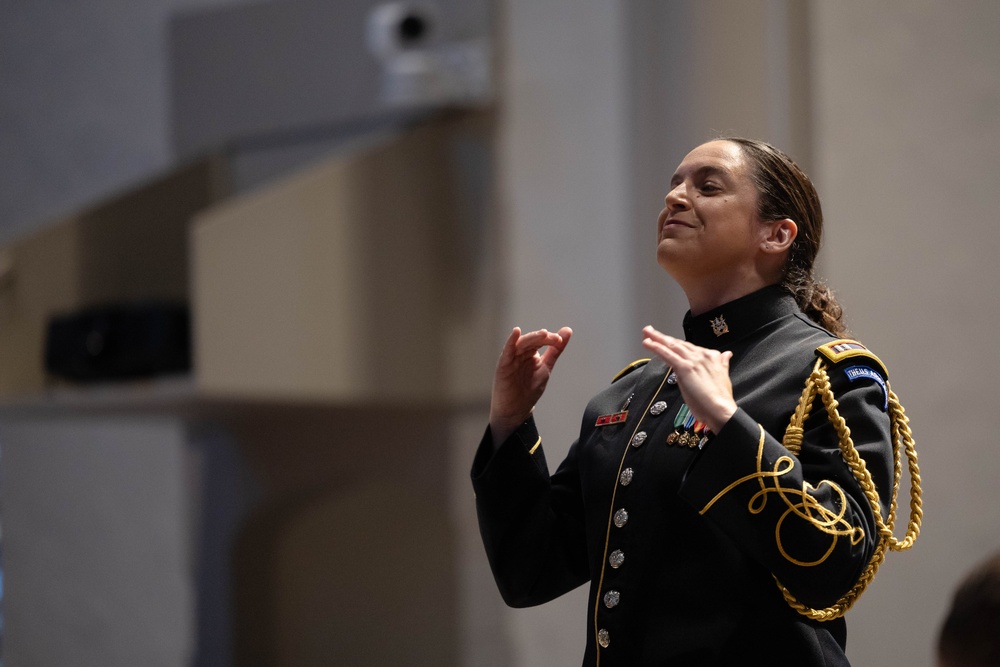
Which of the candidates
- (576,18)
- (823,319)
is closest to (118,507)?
(576,18)

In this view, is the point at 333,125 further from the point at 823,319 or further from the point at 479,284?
the point at 823,319

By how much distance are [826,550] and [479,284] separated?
126 inches

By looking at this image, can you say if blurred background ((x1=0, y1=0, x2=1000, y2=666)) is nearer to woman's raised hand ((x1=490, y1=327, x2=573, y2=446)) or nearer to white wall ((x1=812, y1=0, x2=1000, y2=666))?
white wall ((x1=812, y1=0, x2=1000, y2=666))

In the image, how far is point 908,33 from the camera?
3.14 m

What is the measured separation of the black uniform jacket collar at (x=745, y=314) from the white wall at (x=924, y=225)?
1931 mm

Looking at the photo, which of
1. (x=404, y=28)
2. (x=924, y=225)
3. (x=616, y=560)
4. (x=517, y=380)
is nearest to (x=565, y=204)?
(x=404, y=28)

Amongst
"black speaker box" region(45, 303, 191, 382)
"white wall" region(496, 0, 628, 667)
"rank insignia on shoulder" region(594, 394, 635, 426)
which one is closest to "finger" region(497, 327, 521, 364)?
"rank insignia on shoulder" region(594, 394, 635, 426)

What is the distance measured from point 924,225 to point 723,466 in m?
2.28

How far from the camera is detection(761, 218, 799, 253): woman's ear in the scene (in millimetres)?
1211

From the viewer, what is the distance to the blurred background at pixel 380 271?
3127mm

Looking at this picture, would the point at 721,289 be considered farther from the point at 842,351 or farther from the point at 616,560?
the point at 616,560

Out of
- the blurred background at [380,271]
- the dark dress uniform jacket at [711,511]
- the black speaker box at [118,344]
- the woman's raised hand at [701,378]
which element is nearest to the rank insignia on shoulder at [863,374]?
the dark dress uniform jacket at [711,511]

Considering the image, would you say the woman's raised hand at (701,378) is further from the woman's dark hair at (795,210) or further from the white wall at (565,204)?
the white wall at (565,204)

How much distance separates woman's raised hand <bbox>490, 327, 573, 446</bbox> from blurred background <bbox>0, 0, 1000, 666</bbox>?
1.84 m
